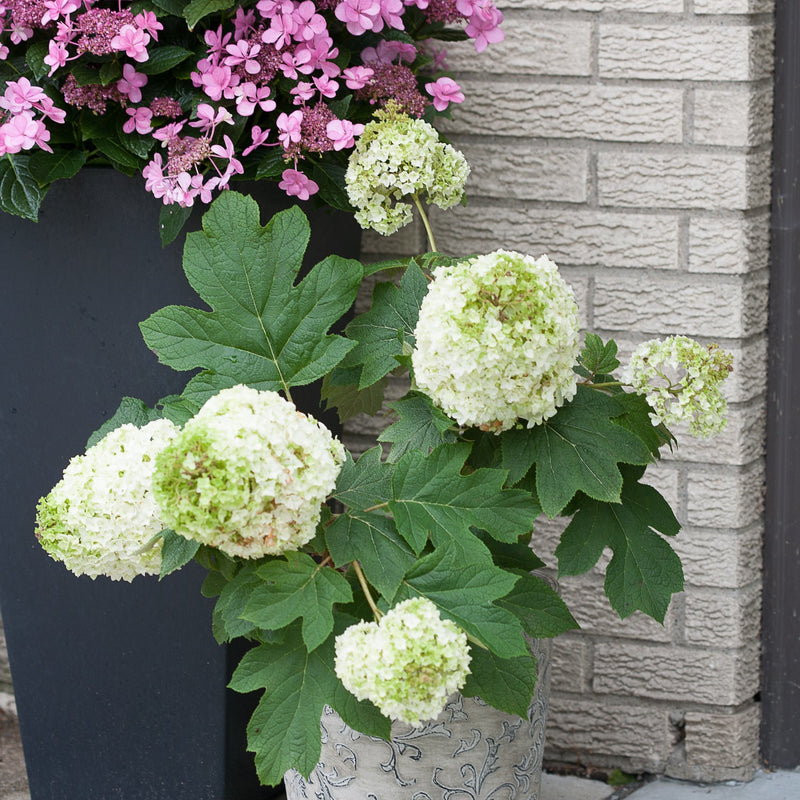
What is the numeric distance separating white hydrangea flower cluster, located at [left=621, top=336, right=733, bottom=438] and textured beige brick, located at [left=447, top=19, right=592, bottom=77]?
Answer: 67cm

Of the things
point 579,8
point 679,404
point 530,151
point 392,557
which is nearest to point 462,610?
point 392,557

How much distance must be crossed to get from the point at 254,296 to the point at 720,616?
1030mm

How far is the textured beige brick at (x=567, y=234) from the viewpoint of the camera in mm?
1825

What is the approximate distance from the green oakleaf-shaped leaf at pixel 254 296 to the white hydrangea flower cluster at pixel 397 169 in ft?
0.37

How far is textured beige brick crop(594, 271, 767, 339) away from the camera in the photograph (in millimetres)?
1806

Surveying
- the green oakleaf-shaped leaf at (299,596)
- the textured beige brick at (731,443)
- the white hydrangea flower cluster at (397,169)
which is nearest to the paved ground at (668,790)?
the textured beige brick at (731,443)

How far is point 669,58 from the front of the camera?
1.77 m

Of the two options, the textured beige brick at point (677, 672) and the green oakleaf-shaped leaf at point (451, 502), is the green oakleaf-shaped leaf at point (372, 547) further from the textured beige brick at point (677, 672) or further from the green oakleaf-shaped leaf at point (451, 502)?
the textured beige brick at point (677, 672)

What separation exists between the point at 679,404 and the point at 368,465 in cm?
37

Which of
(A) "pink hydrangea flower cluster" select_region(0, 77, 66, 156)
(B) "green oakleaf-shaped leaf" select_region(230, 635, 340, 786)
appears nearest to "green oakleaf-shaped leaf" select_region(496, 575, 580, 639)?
(B) "green oakleaf-shaped leaf" select_region(230, 635, 340, 786)

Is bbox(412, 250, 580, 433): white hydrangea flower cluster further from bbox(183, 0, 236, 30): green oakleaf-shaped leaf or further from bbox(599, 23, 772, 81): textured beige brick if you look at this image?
bbox(599, 23, 772, 81): textured beige brick

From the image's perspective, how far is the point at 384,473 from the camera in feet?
4.17

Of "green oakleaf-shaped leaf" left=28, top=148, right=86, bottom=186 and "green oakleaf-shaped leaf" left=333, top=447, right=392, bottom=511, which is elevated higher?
"green oakleaf-shaped leaf" left=28, top=148, right=86, bottom=186

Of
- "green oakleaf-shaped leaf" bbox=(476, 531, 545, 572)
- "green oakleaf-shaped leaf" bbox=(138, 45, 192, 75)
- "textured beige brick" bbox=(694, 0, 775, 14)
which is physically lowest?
"green oakleaf-shaped leaf" bbox=(476, 531, 545, 572)
